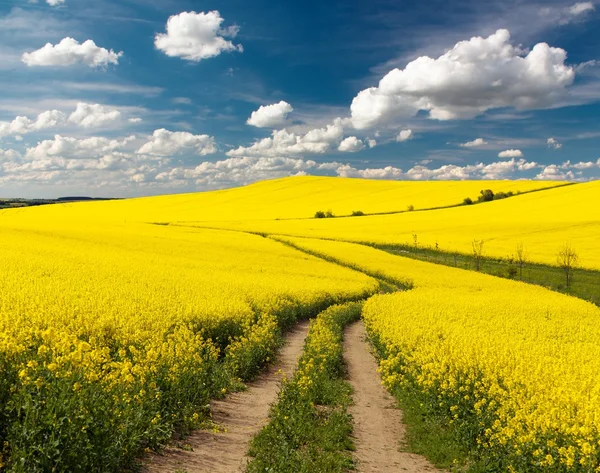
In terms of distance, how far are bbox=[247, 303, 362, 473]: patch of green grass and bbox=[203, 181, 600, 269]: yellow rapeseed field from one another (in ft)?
125

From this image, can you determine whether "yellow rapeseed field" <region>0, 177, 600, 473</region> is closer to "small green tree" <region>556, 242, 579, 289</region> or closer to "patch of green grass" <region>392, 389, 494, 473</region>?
"patch of green grass" <region>392, 389, 494, 473</region>

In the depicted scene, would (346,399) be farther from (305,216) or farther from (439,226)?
(305,216)

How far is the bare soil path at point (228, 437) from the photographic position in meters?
7.08

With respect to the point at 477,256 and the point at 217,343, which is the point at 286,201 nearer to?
the point at 477,256

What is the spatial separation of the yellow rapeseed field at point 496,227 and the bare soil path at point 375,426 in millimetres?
35217

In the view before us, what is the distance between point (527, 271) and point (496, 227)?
22.3 metres

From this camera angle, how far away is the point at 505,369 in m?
10.4

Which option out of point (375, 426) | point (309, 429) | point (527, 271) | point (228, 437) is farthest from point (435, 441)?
point (527, 271)

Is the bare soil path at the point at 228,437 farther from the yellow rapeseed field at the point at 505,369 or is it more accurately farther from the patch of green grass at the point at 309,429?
the yellow rapeseed field at the point at 505,369

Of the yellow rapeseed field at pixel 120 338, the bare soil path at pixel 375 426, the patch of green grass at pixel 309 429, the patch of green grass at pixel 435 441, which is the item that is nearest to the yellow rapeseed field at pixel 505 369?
the patch of green grass at pixel 435 441

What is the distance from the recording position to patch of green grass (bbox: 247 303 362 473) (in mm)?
7152

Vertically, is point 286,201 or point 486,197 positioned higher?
point 486,197

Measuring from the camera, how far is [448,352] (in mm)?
12133

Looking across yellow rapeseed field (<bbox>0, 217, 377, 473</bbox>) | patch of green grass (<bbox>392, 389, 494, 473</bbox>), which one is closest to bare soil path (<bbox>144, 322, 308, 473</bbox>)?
yellow rapeseed field (<bbox>0, 217, 377, 473</bbox>)
